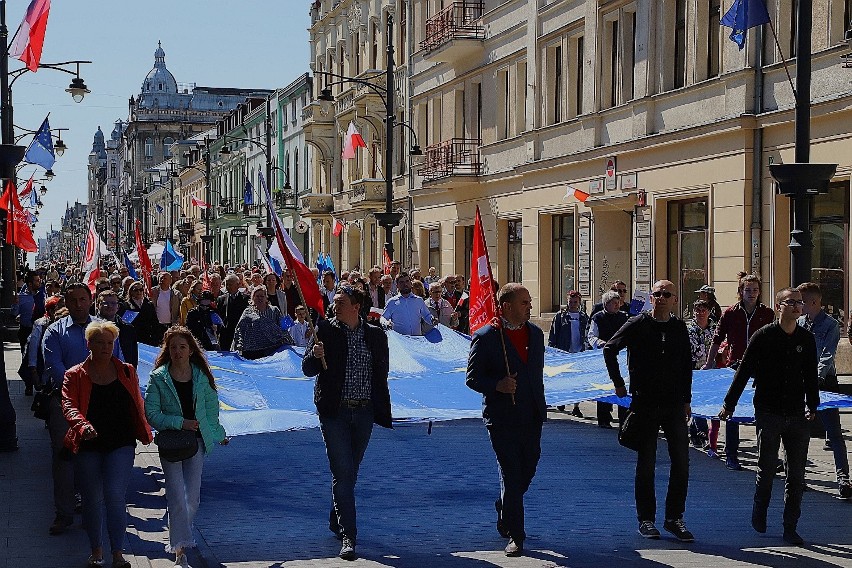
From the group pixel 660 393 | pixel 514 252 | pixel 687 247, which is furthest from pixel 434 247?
pixel 660 393

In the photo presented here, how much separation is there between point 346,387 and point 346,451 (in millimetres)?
447

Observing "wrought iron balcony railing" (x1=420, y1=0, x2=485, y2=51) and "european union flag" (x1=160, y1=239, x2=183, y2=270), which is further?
"european union flag" (x1=160, y1=239, x2=183, y2=270)

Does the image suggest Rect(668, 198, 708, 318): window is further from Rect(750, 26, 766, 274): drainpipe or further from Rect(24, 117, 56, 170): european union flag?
Rect(24, 117, 56, 170): european union flag

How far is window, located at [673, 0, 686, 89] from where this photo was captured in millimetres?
23406

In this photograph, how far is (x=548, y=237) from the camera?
30.2m

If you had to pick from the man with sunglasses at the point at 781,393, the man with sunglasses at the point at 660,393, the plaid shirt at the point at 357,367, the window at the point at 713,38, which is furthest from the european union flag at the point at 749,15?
the plaid shirt at the point at 357,367

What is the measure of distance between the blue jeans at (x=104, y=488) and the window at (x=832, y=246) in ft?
43.6

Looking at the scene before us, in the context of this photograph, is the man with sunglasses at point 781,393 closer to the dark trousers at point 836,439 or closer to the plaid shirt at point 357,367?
the dark trousers at point 836,439

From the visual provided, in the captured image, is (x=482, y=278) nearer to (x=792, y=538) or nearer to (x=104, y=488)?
(x=792, y=538)

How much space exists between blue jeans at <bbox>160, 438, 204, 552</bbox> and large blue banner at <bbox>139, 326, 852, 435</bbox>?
237cm

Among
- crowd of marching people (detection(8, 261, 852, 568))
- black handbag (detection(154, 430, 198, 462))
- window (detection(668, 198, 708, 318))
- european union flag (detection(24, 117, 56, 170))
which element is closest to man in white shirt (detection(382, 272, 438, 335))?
window (detection(668, 198, 708, 318))

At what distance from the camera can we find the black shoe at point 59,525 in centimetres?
942

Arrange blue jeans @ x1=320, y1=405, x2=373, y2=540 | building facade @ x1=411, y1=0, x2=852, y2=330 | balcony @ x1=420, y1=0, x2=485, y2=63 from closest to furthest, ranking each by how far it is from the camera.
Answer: blue jeans @ x1=320, y1=405, x2=373, y2=540 < building facade @ x1=411, y1=0, x2=852, y2=330 < balcony @ x1=420, y1=0, x2=485, y2=63

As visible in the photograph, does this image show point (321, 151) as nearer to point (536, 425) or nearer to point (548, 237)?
point (548, 237)
